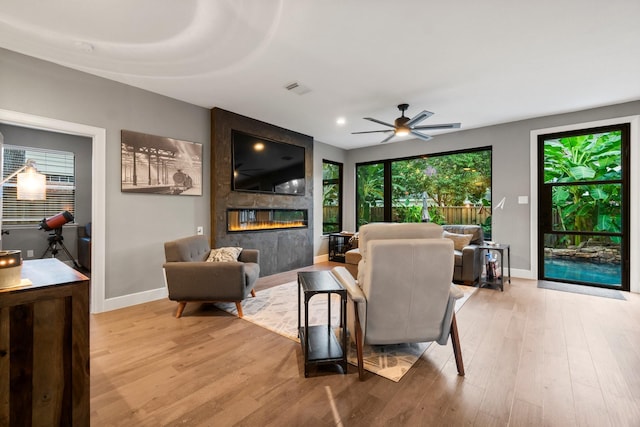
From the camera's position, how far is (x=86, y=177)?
5570 mm

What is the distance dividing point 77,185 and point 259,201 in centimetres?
376

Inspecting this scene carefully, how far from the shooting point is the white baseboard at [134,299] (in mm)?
3268

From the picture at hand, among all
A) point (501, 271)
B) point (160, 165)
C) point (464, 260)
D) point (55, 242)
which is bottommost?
point (501, 271)

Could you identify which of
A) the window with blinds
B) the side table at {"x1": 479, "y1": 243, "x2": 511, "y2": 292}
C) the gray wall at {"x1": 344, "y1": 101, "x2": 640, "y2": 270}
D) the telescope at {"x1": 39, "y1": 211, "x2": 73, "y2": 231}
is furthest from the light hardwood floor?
the window with blinds

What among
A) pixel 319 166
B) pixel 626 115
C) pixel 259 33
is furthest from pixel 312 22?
pixel 626 115

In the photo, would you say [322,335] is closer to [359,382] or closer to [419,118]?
[359,382]

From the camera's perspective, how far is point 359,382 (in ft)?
6.22

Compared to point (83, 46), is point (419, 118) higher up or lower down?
lower down

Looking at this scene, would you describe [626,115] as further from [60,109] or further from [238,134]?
[60,109]

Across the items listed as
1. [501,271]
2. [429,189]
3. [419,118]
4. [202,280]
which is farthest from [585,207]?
[202,280]

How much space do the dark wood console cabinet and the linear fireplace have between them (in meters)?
3.12

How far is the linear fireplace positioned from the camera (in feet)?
14.9

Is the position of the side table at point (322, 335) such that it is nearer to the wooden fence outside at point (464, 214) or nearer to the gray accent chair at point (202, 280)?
the gray accent chair at point (202, 280)

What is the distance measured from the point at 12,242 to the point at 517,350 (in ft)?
24.3
